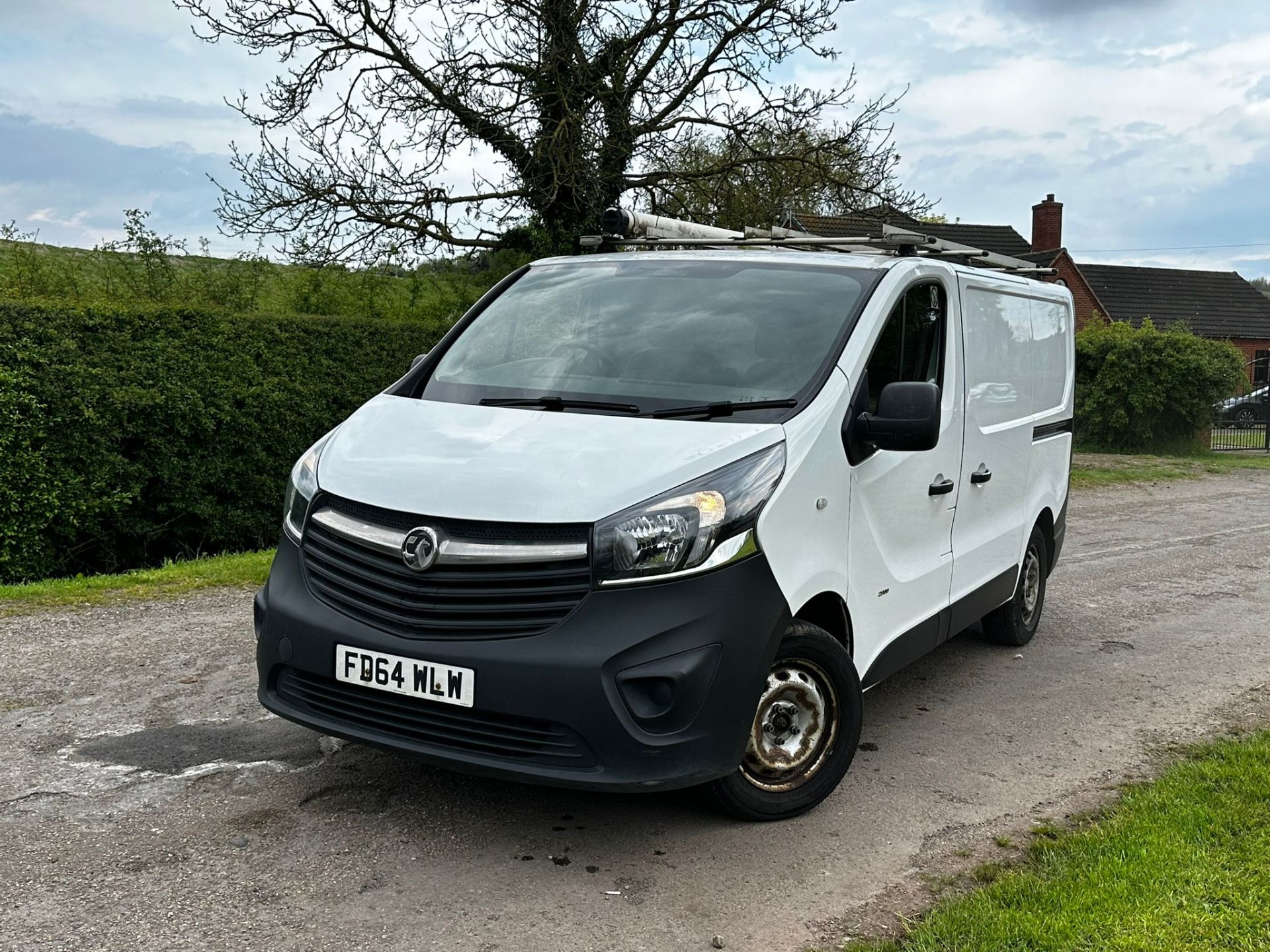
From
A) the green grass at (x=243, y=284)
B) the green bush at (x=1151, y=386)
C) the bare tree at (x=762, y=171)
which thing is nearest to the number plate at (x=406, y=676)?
the green grass at (x=243, y=284)

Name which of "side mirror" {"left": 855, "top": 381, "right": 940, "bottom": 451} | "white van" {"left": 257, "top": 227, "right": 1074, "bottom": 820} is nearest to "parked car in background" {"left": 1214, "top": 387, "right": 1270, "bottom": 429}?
"white van" {"left": 257, "top": 227, "right": 1074, "bottom": 820}

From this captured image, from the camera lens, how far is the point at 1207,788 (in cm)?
457

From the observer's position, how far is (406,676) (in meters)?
3.67

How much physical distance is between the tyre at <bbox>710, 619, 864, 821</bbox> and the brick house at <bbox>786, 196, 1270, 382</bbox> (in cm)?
4071

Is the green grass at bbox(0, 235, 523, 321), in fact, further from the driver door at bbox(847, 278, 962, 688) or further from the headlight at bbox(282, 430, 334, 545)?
the driver door at bbox(847, 278, 962, 688)

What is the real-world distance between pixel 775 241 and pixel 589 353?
5.33 ft

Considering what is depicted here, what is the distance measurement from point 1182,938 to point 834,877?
3.35 feet

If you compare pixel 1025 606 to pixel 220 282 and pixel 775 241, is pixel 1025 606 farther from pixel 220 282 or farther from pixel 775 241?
pixel 220 282

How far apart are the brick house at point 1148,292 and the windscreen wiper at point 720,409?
40.6 m

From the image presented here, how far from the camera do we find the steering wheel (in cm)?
456

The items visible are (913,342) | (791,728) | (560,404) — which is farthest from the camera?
(913,342)

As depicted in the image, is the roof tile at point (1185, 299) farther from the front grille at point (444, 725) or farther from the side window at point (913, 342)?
the front grille at point (444, 725)

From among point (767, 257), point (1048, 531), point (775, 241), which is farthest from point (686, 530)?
point (1048, 531)

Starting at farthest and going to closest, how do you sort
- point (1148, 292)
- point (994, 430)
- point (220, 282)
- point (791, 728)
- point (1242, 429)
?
point (1148, 292) → point (1242, 429) → point (220, 282) → point (994, 430) → point (791, 728)
